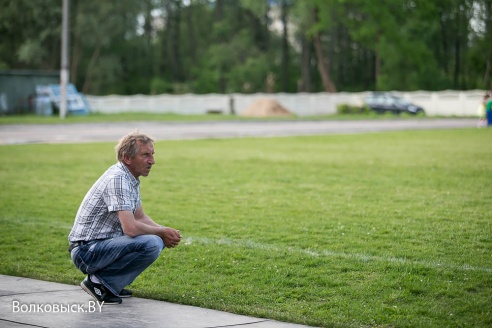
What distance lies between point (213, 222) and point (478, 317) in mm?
4899

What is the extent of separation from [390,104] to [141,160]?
4882 centimetres

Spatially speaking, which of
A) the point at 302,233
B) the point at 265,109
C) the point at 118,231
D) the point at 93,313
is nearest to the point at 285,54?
the point at 265,109

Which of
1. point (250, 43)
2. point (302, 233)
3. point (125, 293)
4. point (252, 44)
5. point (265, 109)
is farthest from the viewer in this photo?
point (252, 44)

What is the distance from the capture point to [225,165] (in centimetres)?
1794

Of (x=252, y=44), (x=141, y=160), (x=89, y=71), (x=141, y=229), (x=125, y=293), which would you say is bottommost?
(x=125, y=293)

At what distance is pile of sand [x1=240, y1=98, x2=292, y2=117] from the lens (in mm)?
50688

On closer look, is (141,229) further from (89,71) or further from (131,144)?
(89,71)

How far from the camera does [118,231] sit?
6914 millimetres

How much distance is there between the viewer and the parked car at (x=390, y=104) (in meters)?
53.7

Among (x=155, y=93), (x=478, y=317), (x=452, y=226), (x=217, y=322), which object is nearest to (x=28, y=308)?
(x=217, y=322)

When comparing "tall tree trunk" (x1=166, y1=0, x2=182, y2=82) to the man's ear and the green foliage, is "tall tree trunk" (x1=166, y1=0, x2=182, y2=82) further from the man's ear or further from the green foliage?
the man's ear

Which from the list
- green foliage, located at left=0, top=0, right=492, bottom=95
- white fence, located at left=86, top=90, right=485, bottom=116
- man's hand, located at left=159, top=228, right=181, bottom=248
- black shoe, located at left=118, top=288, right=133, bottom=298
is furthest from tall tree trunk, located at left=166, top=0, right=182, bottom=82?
man's hand, located at left=159, top=228, right=181, bottom=248

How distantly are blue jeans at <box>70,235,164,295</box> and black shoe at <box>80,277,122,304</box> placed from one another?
48 mm

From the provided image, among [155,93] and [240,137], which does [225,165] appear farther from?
[155,93]
